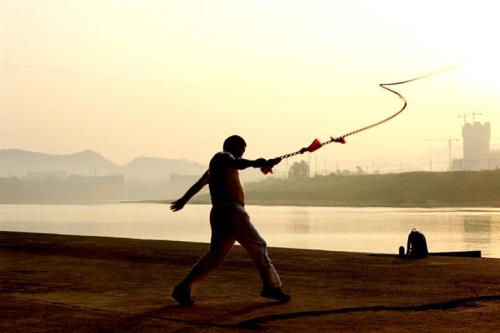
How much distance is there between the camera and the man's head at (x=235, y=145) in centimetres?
929

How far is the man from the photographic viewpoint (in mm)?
9086

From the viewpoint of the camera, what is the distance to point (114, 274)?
1319 centimetres

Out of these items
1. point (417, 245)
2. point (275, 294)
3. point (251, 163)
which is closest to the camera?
point (251, 163)

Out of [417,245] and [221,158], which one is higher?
[221,158]

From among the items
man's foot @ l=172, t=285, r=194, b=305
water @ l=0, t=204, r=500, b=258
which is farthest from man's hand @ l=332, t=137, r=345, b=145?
water @ l=0, t=204, r=500, b=258

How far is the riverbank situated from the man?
288 mm

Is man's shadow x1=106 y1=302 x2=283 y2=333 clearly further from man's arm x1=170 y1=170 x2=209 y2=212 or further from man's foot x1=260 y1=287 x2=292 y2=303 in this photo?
man's arm x1=170 y1=170 x2=209 y2=212

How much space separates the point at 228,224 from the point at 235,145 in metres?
0.90

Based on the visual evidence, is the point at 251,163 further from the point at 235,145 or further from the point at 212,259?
the point at 212,259

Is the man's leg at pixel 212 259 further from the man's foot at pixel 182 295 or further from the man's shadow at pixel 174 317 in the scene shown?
the man's shadow at pixel 174 317

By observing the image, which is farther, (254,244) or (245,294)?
(245,294)

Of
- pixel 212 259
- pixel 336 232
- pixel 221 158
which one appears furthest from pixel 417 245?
pixel 336 232

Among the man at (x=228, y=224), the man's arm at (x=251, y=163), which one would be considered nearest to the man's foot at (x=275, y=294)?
the man at (x=228, y=224)

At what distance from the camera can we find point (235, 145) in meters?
9.29
